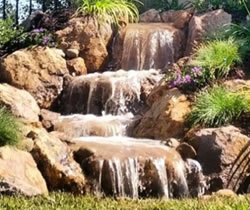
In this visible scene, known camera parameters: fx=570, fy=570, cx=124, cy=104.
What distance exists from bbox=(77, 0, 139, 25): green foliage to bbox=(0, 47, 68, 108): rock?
1.89 meters

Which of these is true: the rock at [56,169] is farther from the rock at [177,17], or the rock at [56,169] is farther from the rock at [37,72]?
the rock at [177,17]

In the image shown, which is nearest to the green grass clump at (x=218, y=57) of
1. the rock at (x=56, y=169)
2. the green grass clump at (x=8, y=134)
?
the rock at (x=56, y=169)

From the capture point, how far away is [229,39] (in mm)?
11727

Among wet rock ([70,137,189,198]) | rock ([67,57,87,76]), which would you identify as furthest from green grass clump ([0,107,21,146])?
rock ([67,57,87,76])

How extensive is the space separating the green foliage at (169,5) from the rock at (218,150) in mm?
7643

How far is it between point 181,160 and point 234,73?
320 centimetres

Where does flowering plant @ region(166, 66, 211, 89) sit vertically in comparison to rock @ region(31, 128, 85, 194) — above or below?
above

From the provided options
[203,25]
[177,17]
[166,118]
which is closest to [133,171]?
[166,118]

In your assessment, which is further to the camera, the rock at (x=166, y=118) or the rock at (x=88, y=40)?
the rock at (x=88, y=40)

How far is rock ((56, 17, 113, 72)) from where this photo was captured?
1300cm

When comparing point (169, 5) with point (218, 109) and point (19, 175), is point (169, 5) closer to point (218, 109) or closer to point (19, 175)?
point (218, 109)

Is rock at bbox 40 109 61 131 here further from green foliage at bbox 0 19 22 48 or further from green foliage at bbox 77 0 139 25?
green foliage at bbox 77 0 139 25

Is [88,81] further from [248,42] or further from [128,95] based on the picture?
[248,42]

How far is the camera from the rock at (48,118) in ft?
33.8
